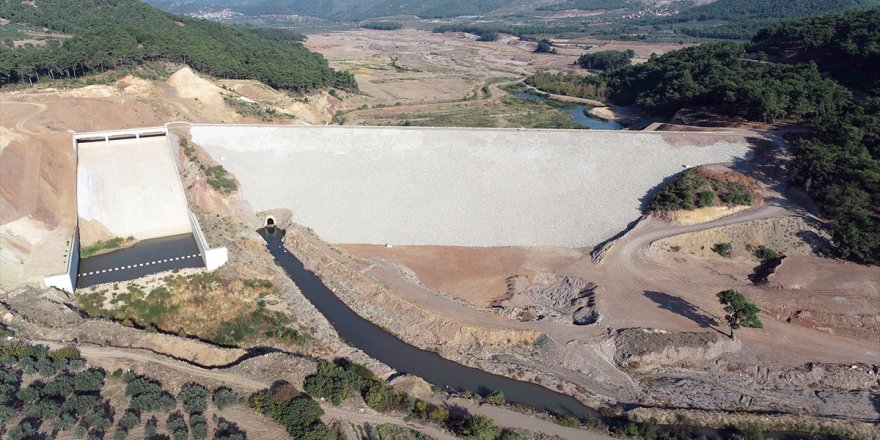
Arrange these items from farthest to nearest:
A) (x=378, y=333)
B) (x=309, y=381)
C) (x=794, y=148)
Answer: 1. (x=794, y=148)
2. (x=378, y=333)
3. (x=309, y=381)

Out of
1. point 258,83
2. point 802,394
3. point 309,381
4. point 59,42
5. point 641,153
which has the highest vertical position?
point 59,42

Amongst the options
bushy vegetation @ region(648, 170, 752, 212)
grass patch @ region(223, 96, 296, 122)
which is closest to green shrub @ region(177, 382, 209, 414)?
bushy vegetation @ region(648, 170, 752, 212)

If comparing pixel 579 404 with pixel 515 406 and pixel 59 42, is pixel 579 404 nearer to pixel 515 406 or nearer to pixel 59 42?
pixel 515 406

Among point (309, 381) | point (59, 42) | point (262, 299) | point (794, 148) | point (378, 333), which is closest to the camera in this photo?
point (309, 381)

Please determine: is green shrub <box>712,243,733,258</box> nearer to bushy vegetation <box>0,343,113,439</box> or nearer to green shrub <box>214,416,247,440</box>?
green shrub <box>214,416,247,440</box>

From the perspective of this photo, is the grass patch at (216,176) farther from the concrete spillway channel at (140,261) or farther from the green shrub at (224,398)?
the green shrub at (224,398)

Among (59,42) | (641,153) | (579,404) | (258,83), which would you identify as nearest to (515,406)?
(579,404)

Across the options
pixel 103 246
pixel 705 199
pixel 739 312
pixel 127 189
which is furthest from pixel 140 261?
pixel 705 199
